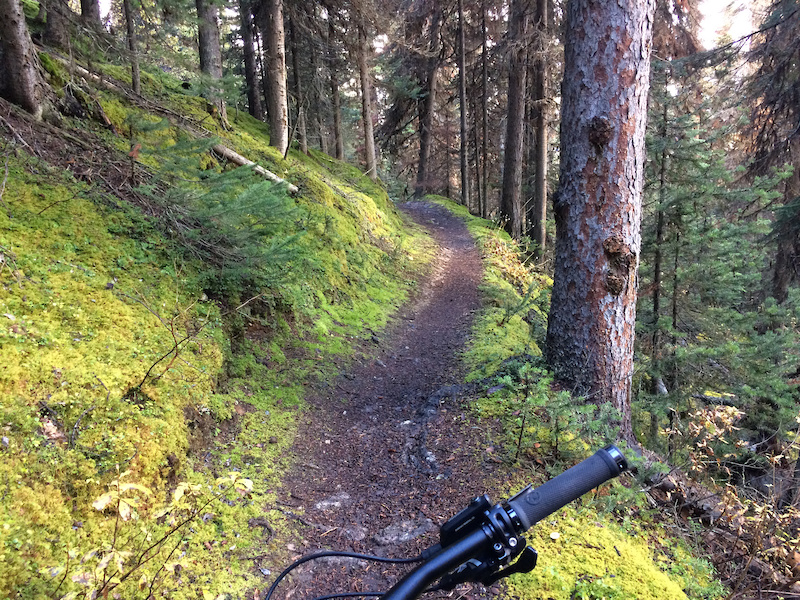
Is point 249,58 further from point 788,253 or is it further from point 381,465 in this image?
point 788,253

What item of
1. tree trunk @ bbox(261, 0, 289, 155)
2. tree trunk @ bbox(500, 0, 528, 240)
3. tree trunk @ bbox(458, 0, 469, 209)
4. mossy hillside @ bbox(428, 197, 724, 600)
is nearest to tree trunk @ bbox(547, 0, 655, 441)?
mossy hillside @ bbox(428, 197, 724, 600)

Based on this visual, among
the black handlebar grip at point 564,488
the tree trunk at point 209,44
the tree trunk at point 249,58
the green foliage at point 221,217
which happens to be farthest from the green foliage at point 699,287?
the tree trunk at point 249,58

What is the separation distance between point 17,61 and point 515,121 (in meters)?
13.3

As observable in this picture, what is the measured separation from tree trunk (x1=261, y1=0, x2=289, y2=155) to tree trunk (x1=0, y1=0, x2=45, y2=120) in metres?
6.42

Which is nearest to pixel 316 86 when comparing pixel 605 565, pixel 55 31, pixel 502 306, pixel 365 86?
pixel 365 86

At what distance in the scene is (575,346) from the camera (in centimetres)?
455

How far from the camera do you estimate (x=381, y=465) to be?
13.9 ft

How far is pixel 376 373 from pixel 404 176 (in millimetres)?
27083

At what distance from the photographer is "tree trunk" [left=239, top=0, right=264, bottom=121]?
43.8 feet

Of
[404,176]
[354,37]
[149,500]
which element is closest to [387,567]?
[149,500]

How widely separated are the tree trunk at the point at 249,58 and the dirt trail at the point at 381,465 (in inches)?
470

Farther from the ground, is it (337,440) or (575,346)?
(575,346)

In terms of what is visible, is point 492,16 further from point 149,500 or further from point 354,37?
point 149,500

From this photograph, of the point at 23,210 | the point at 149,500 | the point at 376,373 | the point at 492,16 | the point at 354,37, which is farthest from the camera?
the point at 492,16
